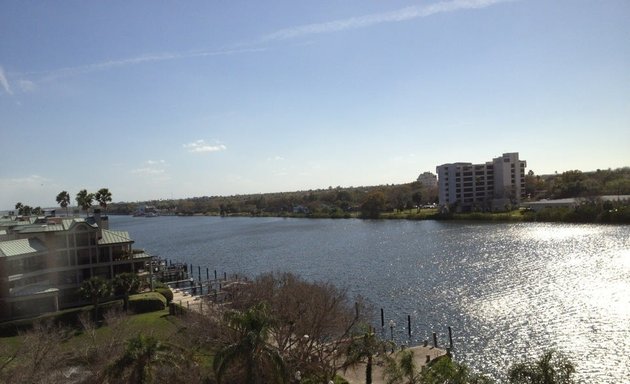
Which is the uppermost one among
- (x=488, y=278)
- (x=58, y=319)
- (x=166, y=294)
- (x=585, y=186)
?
(x=585, y=186)

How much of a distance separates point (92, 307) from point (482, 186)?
126456 mm

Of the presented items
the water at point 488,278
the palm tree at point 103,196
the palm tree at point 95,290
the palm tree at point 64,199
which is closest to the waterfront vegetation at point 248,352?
the palm tree at point 95,290

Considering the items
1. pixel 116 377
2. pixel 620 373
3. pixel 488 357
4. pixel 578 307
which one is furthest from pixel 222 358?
pixel 578 307

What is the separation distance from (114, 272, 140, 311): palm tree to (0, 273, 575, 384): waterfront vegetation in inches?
112

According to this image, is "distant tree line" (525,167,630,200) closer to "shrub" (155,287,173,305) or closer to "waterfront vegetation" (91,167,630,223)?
"waterfront vegetation" (91,167,630,223)

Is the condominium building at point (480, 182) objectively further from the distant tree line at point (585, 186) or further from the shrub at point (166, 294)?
the shrub at point (166, 294)

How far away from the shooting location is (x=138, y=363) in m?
21.6

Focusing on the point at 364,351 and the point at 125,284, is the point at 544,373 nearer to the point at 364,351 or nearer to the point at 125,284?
the point at 364,351

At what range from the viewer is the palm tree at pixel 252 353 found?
2056 cm

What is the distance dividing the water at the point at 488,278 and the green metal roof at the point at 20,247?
30.8 m

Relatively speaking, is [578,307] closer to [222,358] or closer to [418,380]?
[418,380]

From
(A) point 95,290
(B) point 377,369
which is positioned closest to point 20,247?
(A) point 95,290

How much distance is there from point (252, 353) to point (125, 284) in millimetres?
28306

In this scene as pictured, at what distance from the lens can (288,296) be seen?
3338 cm
